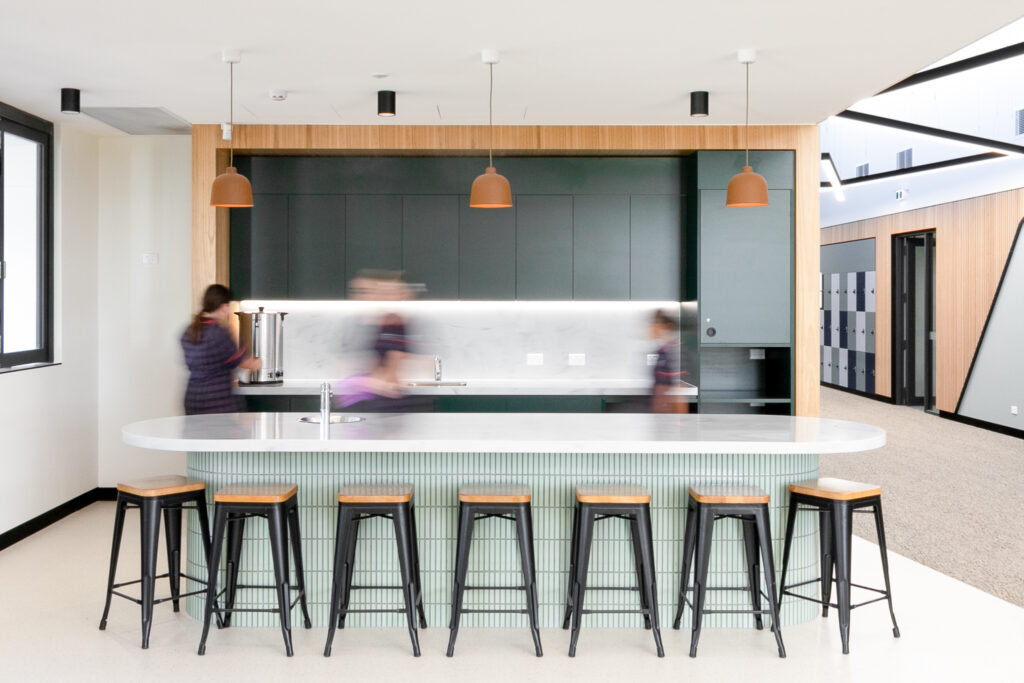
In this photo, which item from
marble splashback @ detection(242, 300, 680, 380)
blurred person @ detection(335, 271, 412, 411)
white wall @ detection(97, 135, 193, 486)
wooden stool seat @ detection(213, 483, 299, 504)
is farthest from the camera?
marble splashback @ detection(242, 300, 680, 380)

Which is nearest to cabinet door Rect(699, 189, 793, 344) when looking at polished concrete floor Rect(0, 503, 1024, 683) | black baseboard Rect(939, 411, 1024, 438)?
polished concrete floor Rect(0, 503, 1024, 683)

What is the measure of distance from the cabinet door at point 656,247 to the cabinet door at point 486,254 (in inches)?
35.4

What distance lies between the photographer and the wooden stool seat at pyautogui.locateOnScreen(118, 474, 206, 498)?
341 cm

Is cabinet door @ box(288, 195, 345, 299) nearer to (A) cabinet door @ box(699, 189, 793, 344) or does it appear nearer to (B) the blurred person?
(B) the blurred person

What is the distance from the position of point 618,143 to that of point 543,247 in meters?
0.91

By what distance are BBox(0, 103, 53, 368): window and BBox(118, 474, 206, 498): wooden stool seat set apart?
2043mm

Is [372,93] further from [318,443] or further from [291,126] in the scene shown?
[318,443]

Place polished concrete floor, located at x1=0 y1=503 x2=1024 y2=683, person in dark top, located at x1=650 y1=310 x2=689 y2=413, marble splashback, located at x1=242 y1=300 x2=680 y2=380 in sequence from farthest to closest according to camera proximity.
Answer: marble splashback, located at x1=242 y1=300 x2=680 y2=380, person in dark top, located at x1=650 y1=310 x2=689 y2=413, polished concrete floor, located at x1=0 y1=503 x2=1024 y2=683

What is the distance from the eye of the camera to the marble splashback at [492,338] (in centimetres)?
610

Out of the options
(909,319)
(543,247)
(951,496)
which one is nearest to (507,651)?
(543,247)

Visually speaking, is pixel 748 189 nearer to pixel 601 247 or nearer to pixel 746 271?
pixel 746 271

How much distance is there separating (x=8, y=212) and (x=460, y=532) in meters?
3.79

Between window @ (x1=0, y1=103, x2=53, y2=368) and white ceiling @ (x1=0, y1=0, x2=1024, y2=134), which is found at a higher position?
white ceiling @ (x1=0, y1=0, x2=1024, y2=134)

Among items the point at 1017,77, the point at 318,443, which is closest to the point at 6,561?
the point at 318,443
